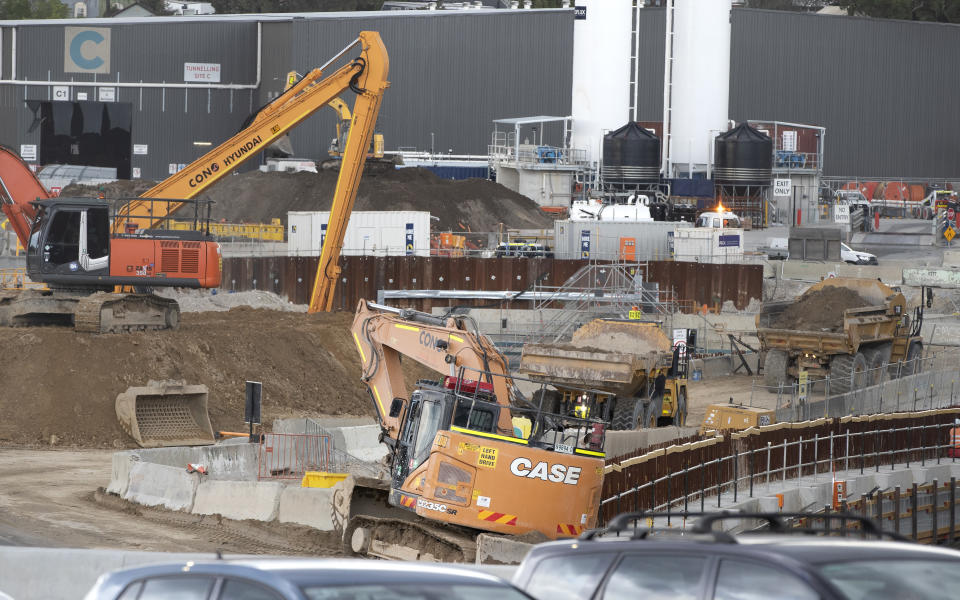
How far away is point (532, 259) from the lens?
49625 millimetres

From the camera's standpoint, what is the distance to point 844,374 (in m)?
33.5

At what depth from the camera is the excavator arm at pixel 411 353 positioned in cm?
1912

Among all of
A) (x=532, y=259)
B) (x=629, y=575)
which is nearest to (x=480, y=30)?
(x=532, y=259)

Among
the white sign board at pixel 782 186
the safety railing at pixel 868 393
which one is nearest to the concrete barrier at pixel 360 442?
the safety railing at pixel 868 393

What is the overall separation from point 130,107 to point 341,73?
44.2m

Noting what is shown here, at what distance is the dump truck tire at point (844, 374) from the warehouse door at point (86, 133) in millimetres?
53613

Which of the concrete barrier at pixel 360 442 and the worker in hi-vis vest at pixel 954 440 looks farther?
the worker in hi-vis vest at pixel 954 440

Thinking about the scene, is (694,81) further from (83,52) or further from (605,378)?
(605,378)

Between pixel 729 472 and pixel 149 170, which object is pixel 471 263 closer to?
pixel 729 472

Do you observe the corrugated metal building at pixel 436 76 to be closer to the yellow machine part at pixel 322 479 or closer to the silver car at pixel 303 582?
the yellow machine part at pixel 322 479

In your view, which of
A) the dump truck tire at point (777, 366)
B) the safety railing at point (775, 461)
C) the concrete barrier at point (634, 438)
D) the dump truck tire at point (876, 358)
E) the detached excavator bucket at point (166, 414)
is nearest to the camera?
the safety railing at point (775, 461)

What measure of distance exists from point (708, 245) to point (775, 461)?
27.6 m

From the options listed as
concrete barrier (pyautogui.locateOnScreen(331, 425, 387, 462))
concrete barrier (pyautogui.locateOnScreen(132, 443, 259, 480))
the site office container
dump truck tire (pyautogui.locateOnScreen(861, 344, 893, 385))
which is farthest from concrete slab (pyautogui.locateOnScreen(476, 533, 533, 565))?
the site office container

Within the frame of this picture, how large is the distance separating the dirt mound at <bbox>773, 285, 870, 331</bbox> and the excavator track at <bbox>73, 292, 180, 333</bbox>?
51.9 feet
